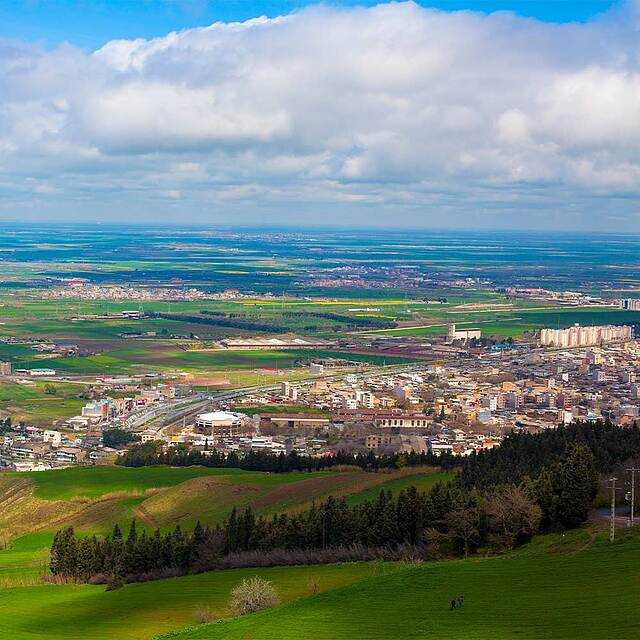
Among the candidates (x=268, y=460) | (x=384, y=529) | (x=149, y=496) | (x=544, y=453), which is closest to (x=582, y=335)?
(x=268, y=460)

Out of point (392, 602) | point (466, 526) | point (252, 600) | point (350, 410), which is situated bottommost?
point (350, 410)

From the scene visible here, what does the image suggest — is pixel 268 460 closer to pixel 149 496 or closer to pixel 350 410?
pixel 149 496

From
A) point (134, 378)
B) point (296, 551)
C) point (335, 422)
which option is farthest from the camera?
point (134, 378)

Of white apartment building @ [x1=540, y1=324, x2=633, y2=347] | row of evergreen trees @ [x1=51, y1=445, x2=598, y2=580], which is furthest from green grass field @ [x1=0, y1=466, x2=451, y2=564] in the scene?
white apartment building @ [x1=540, y1=324, x2=633, y2=347]

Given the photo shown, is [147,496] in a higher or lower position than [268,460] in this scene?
lower

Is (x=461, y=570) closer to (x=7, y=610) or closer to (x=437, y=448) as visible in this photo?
(x=7, y=610)

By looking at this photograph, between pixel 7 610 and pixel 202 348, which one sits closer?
pixel 7 610

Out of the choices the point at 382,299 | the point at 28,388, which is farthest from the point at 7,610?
the point at 382,299
